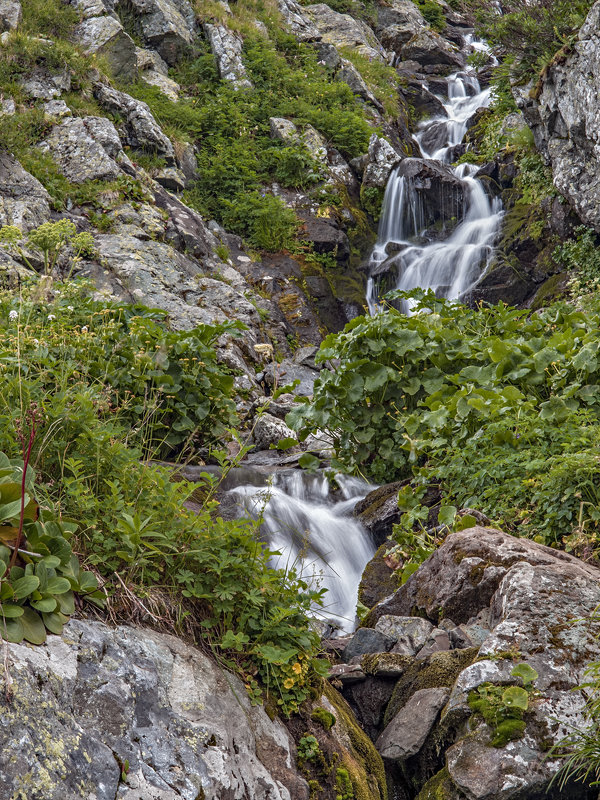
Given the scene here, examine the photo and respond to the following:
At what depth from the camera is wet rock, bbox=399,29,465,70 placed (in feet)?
71.5

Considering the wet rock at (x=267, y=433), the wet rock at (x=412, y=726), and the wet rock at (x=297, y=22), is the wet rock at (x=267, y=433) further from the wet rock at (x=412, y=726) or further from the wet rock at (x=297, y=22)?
the wet rock at (x=297, y=22)

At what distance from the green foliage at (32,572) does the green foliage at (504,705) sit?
4.84 feet

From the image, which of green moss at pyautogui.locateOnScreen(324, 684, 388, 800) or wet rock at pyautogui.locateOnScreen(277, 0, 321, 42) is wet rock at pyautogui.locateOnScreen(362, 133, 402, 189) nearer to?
wet rock at pyautogui.locateOnScreen(277, 0, 321, 42)

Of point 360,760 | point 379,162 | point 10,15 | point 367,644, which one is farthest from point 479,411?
point 10,15

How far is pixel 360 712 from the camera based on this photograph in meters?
3.01

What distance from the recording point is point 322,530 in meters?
5.68

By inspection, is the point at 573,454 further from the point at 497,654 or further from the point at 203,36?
the point at 203,36

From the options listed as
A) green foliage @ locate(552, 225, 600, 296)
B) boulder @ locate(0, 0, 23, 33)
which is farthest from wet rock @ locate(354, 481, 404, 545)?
boulder @ locate(0, 0, 23, 33)

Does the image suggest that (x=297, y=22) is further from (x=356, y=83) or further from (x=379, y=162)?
(x=379, y=162)

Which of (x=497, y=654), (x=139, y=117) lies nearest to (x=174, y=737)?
(x=497, y=654)

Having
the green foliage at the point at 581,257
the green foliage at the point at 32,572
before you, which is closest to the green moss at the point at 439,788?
the green foliage at the point at 32,572

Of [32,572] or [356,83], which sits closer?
[32,572]

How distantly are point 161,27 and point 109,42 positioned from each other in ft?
9.05

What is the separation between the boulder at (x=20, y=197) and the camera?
853cm
